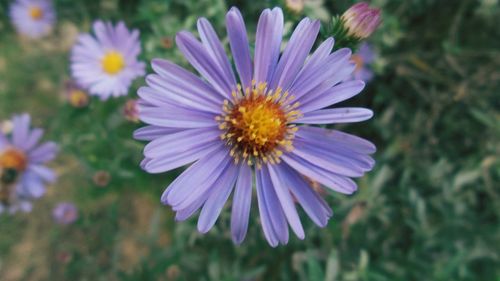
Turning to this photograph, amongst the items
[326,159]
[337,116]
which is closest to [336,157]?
[326,159]

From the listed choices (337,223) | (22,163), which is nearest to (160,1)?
(22,163)

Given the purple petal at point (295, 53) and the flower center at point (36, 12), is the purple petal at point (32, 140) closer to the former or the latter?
the flower center at point (36, 12)

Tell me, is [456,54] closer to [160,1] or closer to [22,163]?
[160,1]

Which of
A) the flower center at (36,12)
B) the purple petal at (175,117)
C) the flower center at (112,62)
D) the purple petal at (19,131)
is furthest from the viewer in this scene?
the flower center at (36,12)

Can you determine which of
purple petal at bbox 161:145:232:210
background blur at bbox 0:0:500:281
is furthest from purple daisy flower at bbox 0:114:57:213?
purple petal at bbox 161:145:232:210

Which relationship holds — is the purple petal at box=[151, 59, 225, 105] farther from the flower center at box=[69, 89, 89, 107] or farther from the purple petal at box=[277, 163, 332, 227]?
the flower center at box=[69, 89, 89, 107]

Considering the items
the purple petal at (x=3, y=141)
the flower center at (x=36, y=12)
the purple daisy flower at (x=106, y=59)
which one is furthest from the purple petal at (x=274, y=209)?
the flower center at (x=36, y=12)
